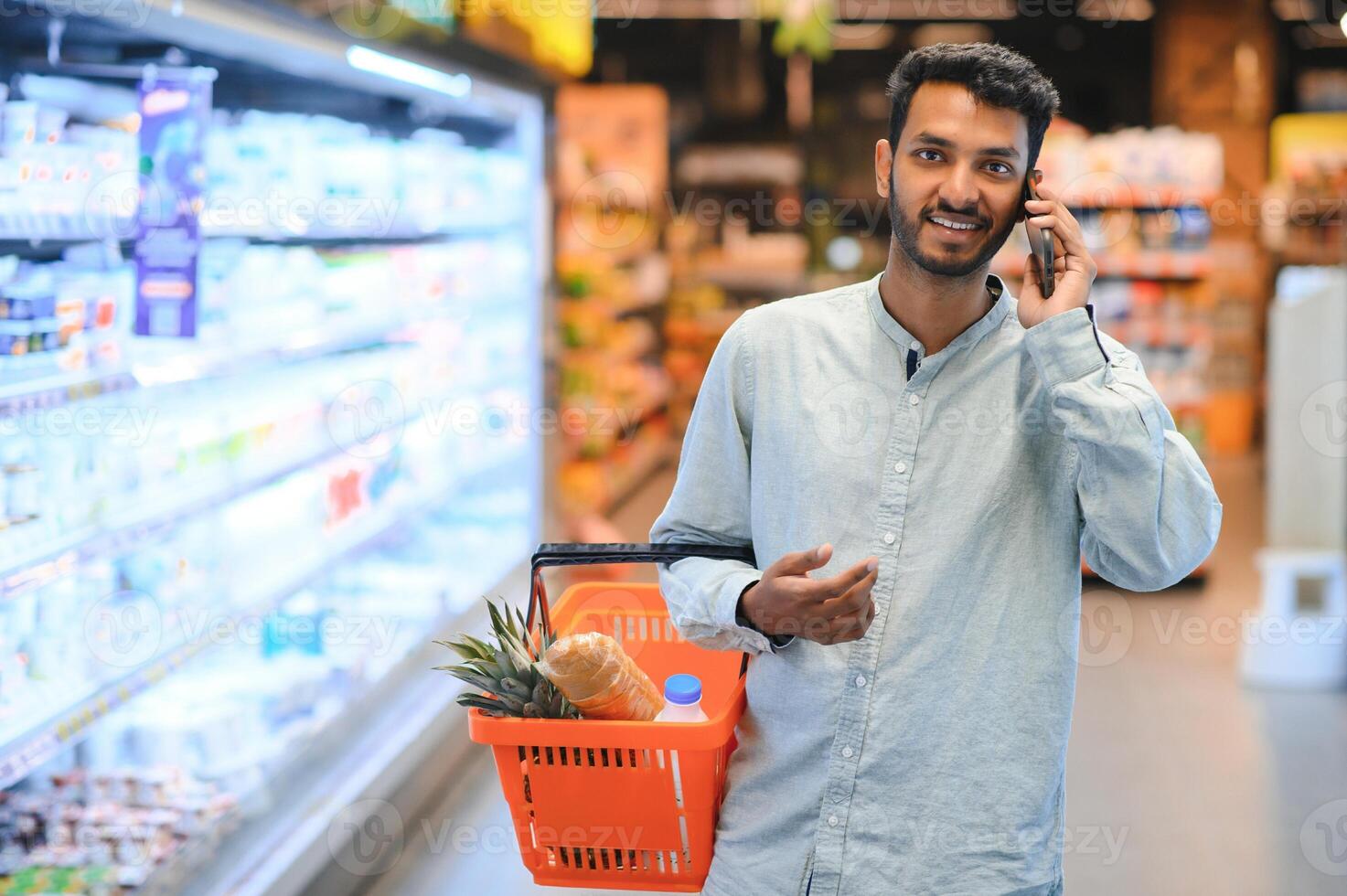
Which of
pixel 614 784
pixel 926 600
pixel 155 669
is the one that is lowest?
pixel 155 669

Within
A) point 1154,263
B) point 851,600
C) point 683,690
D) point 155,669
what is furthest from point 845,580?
point 1154,263

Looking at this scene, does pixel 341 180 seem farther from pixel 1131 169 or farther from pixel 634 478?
pixel 1131 169

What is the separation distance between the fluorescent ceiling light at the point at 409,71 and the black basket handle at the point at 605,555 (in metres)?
2.51

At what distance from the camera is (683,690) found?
66.5 inches

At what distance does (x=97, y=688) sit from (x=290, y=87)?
2176 mm

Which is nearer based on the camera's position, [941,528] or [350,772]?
[941,528]

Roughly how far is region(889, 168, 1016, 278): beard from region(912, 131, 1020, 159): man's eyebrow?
76 millimetres

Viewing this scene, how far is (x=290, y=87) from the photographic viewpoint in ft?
13.9

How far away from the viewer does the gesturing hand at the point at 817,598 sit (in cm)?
141

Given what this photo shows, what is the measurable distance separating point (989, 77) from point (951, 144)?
0.09 m

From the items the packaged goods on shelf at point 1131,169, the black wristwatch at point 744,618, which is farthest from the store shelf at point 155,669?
→ the packaged goods on shelf at point 1131,169

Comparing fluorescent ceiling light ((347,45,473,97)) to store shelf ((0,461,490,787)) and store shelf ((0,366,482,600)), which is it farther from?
store shelf ((0,461,490,787))

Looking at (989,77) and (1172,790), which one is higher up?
(989,77)

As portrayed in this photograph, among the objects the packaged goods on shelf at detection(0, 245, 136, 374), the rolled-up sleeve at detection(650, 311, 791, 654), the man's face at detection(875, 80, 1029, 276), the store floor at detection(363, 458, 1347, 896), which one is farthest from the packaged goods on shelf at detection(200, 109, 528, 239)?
the man's face at detection(875, 80, 1029, 276)
